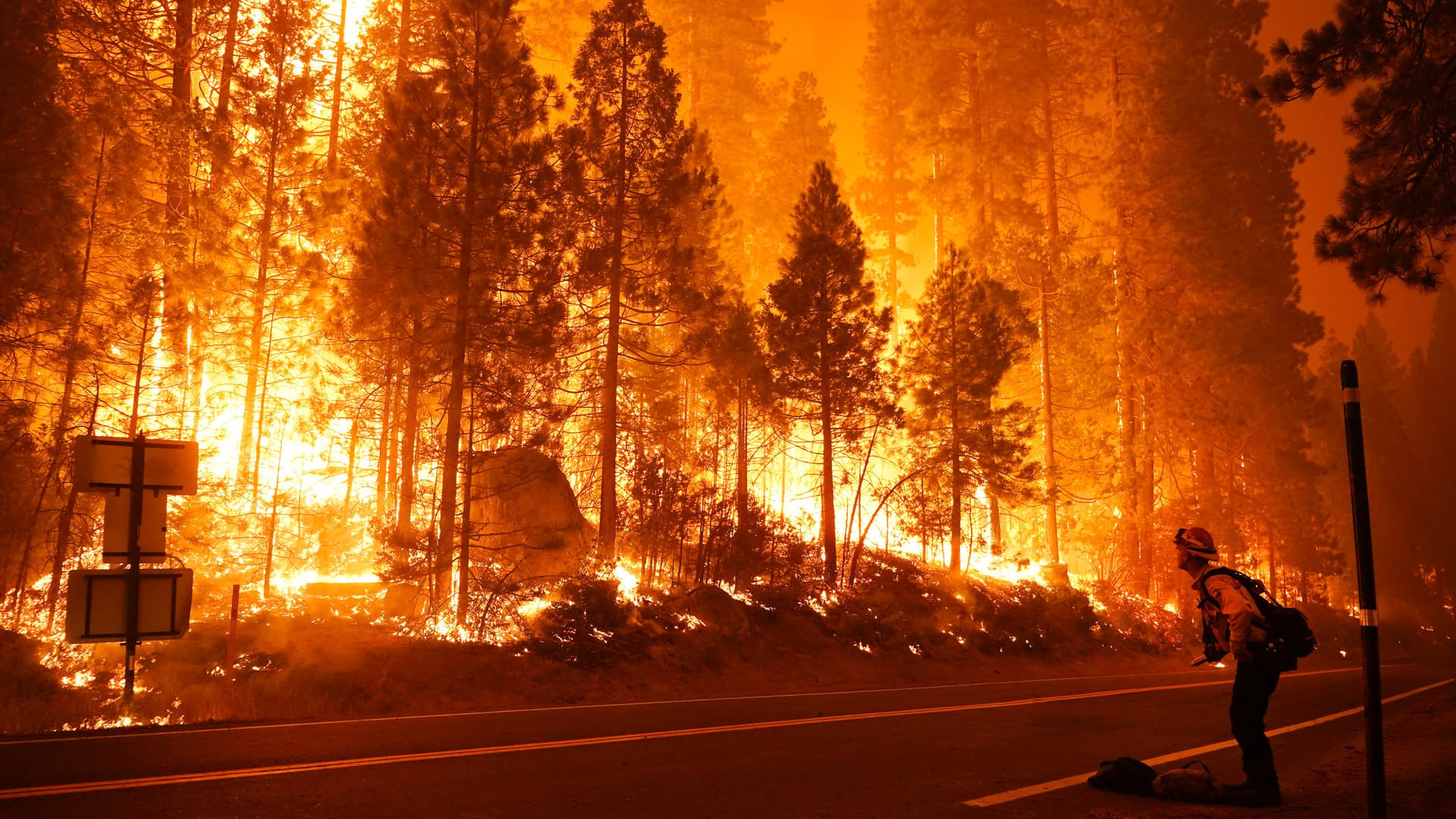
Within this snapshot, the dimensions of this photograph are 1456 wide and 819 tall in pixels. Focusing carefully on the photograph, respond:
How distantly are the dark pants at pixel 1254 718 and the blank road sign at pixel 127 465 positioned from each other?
11.6 metres

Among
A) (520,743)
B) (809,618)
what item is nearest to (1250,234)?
(809,618)

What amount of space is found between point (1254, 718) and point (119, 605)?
11766 millimetres

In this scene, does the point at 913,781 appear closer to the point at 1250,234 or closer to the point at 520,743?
the point at 520,743

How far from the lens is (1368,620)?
497cm

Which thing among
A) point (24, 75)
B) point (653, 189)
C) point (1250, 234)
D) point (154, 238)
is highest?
point (1250, 234)

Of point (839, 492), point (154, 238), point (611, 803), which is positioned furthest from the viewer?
point (839, 492)

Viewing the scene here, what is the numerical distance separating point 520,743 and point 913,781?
150 inches

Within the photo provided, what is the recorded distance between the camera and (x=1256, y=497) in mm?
35562

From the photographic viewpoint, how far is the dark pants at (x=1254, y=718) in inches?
242

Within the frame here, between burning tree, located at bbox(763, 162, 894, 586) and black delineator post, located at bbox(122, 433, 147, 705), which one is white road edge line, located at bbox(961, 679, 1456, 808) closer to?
black delineator post, located at bbox(122, 433, 147, 705)

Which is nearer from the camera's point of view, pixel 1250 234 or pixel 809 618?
pixel 809 618

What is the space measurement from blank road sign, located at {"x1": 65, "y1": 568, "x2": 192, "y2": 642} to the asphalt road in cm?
144

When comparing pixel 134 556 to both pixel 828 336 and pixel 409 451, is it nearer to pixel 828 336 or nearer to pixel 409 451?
pixel 409 451

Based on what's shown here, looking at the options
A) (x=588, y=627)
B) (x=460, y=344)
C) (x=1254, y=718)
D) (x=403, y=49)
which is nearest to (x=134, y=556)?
(x=460, y=344)
